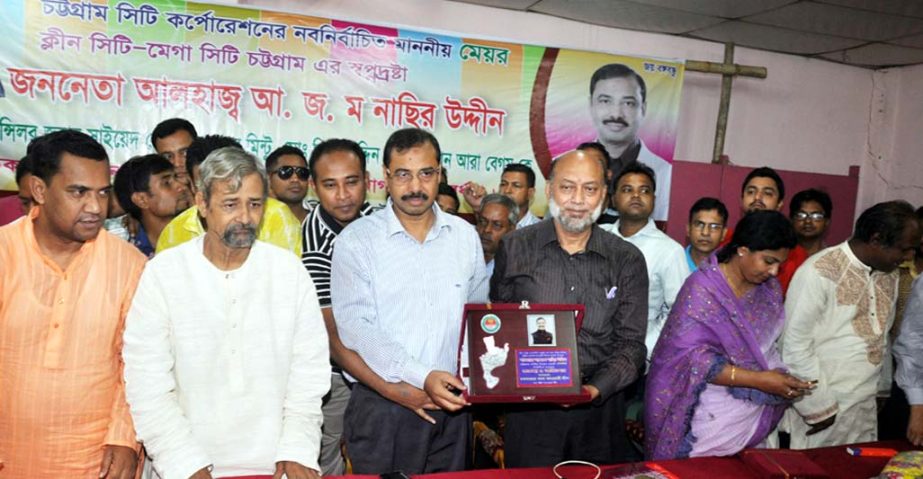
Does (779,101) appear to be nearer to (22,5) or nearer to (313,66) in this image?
(313,66)

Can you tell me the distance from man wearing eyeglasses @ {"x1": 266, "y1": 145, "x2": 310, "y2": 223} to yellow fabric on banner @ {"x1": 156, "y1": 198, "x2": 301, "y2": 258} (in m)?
0.71

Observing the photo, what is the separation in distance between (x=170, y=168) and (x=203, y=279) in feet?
5.47

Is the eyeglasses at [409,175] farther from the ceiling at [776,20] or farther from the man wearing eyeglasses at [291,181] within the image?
the ceiling at [776,20]

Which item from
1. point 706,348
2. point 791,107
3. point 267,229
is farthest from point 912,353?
point 791,107

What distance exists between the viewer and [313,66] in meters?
5.66

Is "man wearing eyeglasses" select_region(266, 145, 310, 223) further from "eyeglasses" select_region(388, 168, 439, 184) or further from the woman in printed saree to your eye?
the woman in printed saree

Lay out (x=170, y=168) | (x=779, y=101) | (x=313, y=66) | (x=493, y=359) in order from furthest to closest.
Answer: (x=779, y=101), (x=313, y=66), (x=170, y=168), (x=493, y=359)

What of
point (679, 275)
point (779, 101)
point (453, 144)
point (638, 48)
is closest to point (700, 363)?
point (679, 275)

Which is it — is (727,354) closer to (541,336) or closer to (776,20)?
(541,336)

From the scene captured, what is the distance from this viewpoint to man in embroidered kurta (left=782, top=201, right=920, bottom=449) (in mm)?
3207

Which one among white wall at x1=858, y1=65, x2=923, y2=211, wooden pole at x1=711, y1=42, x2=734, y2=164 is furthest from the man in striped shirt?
white wall at x1=858, y1=65, x2=923, y2=211

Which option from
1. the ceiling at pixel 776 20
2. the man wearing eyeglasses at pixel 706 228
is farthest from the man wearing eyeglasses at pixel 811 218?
the ceiling at pixel 776 20

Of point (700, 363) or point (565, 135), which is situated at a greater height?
point (565, 135)

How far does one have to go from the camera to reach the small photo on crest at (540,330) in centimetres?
234
